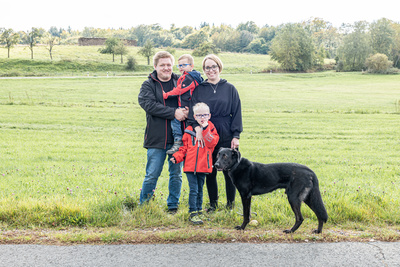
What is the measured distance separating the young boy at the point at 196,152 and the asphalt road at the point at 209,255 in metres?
1.06

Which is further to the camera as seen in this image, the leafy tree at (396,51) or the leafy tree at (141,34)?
the leafy tree at (141,34)

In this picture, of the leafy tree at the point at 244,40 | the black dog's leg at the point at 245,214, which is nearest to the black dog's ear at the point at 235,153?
the black dog's leg at the point at 245,214

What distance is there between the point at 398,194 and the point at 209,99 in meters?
3.59

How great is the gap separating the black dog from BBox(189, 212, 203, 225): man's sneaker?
53 centimetres

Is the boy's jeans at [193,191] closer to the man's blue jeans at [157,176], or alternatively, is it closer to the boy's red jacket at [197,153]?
the boy's red jacket at [197,153]

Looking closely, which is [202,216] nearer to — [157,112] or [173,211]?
[173,211]

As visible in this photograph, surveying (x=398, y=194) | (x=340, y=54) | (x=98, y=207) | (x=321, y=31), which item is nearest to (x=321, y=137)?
(x=398, y=194)

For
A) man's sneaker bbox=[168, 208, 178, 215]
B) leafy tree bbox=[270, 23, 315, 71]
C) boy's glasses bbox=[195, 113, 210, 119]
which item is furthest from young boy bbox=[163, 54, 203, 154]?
leafy tree bbox=[270, 23, 315, 71]

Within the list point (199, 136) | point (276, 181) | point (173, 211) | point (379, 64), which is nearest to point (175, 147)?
point (199, 136)

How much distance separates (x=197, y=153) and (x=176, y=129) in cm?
52

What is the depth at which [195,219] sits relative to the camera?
4.64m

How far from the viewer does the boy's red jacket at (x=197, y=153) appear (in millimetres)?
4809

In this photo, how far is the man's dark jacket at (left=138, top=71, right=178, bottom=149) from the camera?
5016mm

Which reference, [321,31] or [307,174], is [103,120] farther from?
[321,31]
